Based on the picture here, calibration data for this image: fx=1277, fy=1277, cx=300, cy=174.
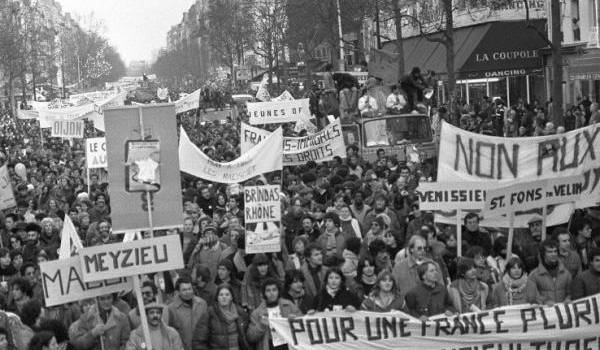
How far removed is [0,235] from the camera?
14.9 meters

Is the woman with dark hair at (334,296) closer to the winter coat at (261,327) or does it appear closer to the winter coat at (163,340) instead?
the winter coat at (261,327)

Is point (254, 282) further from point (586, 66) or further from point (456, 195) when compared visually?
point (586, 66)

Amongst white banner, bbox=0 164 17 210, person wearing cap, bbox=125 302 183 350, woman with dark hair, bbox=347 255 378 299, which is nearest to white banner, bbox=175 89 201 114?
white banner, bbox=0 164 17 210

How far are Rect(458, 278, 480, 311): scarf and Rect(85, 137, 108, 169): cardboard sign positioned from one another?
1125cm

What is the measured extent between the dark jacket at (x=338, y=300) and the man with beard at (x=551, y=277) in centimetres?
148

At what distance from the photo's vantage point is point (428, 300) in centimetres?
987

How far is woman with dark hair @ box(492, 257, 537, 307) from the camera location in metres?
10.1

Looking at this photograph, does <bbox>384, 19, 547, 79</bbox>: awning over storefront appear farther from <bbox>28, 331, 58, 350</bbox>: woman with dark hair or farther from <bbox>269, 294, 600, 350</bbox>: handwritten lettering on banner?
<bbox>28, 331, 58, 350</bbox>: woman with dark hair

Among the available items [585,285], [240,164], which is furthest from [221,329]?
[240,164]

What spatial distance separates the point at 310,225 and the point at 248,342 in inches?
137

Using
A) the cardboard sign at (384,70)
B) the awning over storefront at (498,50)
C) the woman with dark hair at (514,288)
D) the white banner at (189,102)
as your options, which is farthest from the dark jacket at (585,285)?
the cardboard sign at (384,70)

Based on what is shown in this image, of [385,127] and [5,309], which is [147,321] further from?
[385,127]

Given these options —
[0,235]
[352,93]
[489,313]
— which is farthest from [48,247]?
[352,93]

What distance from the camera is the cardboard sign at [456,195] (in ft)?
39.6
